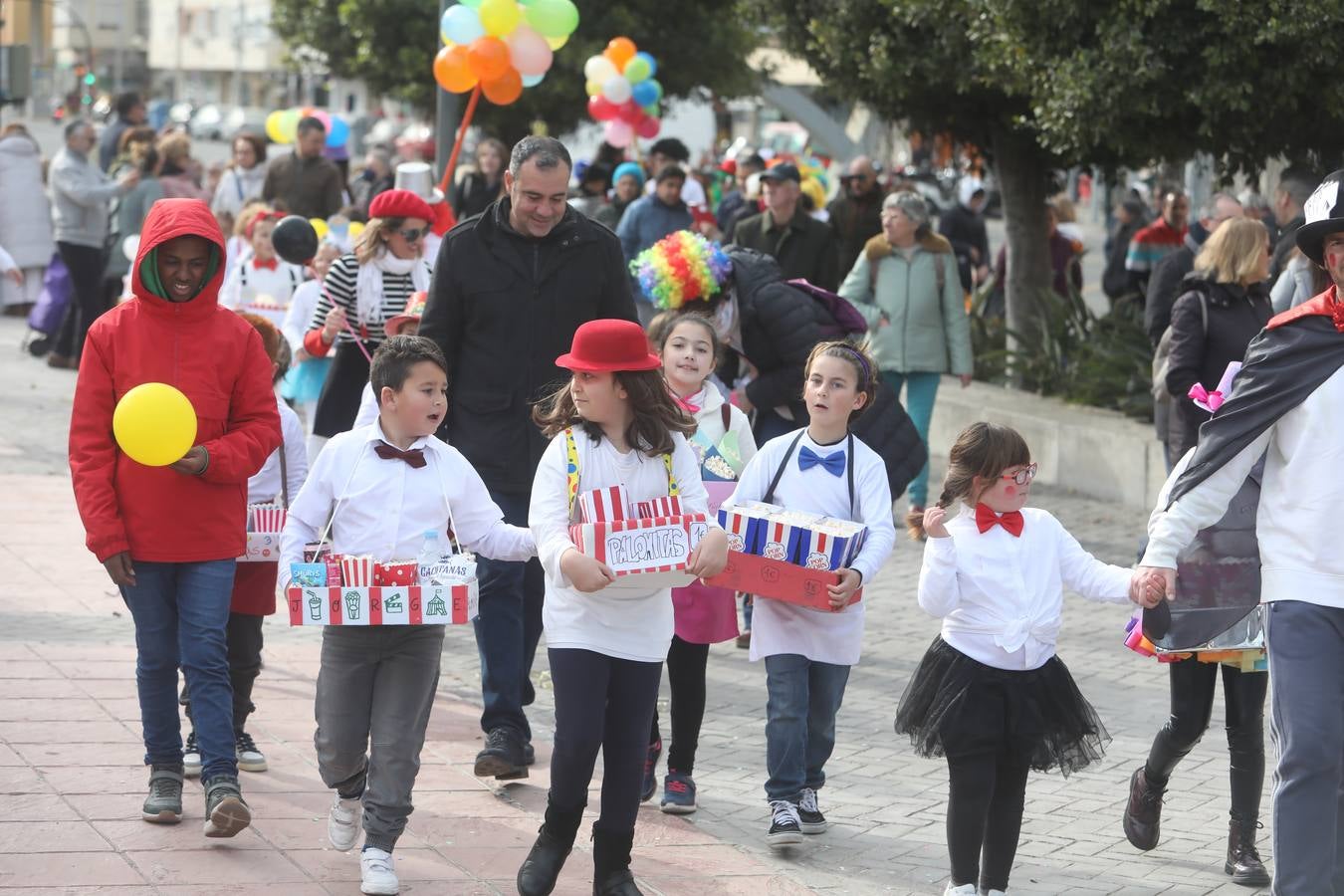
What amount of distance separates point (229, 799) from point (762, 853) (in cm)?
161

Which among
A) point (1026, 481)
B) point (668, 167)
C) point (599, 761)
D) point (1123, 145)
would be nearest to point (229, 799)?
point (599, 761)

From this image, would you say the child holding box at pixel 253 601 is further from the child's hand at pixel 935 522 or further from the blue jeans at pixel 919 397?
the blue jeans at pixel 919 397

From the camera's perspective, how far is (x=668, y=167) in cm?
1391

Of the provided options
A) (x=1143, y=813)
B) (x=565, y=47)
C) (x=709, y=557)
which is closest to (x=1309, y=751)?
(x=1143, y=813)

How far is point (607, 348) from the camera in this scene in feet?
16.4

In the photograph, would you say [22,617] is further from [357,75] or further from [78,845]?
[357,75]

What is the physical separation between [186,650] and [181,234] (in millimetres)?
1195

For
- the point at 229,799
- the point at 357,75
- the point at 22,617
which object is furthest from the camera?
the point at 357,75

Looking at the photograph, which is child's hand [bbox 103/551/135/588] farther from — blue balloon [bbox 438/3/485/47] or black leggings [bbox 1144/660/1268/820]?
blue balloon [bbox 438/3/485/47]

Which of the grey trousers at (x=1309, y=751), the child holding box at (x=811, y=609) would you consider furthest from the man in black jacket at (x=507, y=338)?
the grey trousers at (x=1309, y=751)

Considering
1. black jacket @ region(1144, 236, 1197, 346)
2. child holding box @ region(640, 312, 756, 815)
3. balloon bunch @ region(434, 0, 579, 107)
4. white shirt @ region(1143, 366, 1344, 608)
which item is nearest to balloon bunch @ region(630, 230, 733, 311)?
child holding box @ region(640, 312, 756, 815)

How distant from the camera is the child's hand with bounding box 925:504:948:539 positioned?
493 cm

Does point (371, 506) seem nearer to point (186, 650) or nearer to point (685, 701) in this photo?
point (186, 650)

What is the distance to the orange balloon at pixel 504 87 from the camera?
11.4 metres
